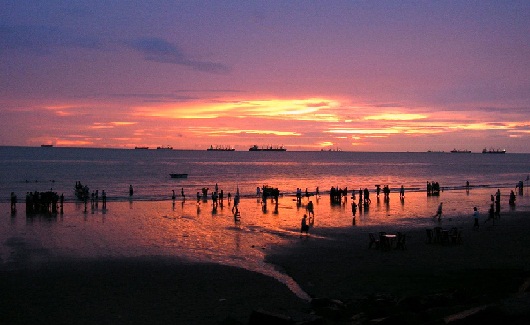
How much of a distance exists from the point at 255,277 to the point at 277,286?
1449mm

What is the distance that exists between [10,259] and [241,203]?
91.2 feet

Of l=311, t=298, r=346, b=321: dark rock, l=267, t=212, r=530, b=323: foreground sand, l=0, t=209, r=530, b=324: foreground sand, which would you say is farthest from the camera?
l=0, t=209, r=530, b=324: foreground sand

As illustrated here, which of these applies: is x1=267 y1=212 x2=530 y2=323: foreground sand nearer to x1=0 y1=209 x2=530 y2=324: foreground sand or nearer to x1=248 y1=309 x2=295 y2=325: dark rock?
x1=0 y1=209 x2=530 y2=324: foreground sand

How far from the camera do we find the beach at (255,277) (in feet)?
46.8

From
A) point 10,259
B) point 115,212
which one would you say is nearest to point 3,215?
point 115,212

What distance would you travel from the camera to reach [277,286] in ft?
57.9

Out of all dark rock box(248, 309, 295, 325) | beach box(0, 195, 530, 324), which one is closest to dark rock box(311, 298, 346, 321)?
beach box(0, 195, 530, 324)

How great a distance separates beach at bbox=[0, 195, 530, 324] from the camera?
14.3 meters

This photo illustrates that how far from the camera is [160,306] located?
15.6m

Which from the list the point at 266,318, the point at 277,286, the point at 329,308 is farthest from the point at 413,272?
the point at 266,318

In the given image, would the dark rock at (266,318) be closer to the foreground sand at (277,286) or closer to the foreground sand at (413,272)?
the foreground sand at (277,286)

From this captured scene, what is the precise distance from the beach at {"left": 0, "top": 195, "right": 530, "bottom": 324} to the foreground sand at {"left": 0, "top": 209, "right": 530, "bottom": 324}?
0.12 ft

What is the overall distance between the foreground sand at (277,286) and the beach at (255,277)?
36 millimetres

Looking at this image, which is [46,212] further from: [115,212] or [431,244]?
[431,244]
